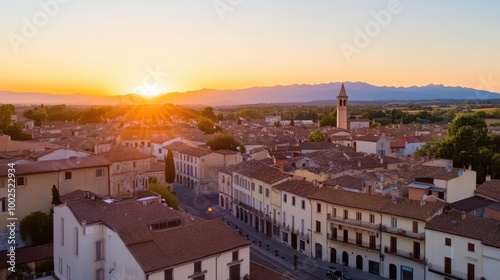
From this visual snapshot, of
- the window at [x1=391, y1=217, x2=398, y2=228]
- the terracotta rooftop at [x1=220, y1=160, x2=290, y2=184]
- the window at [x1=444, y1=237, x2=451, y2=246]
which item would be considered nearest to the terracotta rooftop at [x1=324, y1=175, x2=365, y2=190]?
the terracotta rooftop at [x1=220, y1=160, x2=290, y2=184]

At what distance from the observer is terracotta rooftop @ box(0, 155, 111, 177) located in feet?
108

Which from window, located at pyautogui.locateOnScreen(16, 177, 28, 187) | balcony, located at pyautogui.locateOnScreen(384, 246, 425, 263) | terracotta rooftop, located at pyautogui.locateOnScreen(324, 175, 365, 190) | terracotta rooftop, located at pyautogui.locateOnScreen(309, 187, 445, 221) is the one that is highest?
Result: window, located at pyautogui.locateOnScreen(16, 177, 28, 187)

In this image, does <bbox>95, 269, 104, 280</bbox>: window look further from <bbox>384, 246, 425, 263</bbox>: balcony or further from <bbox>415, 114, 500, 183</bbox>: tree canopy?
<bbox>415, 114, 500, 183</bbox>: tree canopy

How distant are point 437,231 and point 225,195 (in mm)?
27840

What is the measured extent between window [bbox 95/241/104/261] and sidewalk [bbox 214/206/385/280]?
14.0 metres

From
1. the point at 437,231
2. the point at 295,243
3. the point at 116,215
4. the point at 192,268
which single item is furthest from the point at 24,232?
the point at 437,231

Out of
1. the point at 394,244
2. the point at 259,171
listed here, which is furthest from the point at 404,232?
the point at 259,171

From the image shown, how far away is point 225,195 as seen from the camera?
51.8 meters

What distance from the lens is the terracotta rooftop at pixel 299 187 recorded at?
3738 cm

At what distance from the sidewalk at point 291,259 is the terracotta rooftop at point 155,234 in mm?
10904

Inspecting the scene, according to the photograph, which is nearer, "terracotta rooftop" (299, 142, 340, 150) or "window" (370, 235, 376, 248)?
"window" (370, 235, 376, 248)

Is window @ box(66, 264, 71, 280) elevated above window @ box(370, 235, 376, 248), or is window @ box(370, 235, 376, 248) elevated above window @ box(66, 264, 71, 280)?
window @ box(66, 264, 71, 280)

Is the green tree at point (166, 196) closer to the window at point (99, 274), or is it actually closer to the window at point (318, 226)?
the window at point (318, 226)

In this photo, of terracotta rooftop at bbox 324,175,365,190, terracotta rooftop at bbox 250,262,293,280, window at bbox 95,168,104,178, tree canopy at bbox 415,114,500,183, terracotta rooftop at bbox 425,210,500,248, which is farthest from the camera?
tree canopy at bbox 415,114,500,183
